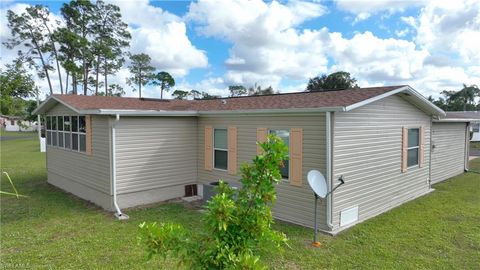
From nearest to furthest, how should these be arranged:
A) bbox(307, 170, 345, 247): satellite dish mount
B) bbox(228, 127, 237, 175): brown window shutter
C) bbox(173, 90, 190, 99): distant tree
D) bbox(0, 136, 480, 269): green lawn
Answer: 1. bbox(0, 136, 480, 269): green lawn
2. bbox(307, 170, 345, 247): satellite dish mount
3. bbox(228, 127, 237, 175): brown window shutter
4. bbox(173, 90, 190, 99): distant tree

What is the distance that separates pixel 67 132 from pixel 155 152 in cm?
360

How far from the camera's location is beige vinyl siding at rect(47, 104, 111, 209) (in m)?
8.07

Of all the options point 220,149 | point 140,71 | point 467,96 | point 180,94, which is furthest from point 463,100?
point 220,149

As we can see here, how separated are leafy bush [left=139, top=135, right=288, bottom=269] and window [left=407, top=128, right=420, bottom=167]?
8093mm

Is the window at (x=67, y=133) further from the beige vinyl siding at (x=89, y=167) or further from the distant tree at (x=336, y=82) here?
the distant tree at (x=336, y=82)

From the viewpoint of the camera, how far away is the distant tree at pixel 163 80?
49.3m

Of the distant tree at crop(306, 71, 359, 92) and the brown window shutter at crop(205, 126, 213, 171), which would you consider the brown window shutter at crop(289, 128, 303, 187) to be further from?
the distant tree at crop(306, 71, 359, 92)

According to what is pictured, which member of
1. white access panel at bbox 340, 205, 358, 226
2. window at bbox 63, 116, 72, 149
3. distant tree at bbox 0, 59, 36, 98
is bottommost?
white access panel at bbox 340, 205, 358, 226

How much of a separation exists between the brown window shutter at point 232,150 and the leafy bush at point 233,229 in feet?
19.0

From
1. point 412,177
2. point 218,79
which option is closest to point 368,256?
point 412,177

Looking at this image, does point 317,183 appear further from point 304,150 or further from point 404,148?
point 404,148

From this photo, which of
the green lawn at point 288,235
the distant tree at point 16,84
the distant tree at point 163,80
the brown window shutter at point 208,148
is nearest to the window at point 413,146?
the green lawn at point 288,235

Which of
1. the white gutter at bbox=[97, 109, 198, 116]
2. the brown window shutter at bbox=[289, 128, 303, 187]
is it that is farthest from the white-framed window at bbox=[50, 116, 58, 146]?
the brown window shutter at bbox=[289, 128, 303, 187]

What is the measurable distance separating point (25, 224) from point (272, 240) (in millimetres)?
6850
